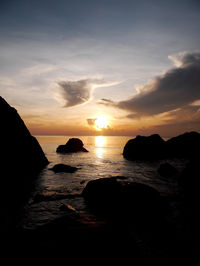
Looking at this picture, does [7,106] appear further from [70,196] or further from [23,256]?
[23,256]

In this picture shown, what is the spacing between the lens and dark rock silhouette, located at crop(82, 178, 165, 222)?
25.0ft

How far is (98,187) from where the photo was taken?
9938 millimetres

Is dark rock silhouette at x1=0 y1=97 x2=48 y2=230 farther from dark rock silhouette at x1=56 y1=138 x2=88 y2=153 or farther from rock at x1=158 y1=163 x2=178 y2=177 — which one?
dark rock silhouette at x1=56 y1=138 x2=88 y2=153

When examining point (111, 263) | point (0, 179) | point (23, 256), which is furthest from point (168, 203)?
point (0, 179)

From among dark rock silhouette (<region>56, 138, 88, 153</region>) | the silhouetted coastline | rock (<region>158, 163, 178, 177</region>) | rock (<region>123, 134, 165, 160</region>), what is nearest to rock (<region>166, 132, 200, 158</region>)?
rock (<region>123, 134, 165, 160</region>)

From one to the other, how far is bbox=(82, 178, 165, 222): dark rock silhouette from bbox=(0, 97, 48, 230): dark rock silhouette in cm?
513

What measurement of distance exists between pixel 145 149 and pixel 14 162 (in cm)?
3526

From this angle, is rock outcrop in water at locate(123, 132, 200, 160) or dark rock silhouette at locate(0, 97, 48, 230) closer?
dark rock silhouette at locate(0, 97, 48, 230)

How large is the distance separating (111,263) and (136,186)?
6.11 meters

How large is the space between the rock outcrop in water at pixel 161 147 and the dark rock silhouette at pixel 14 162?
2765 centimetres

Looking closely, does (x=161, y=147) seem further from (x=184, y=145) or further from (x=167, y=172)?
(x=167, y=172)

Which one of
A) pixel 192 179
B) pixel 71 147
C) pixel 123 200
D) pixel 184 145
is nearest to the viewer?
pixel 123 200

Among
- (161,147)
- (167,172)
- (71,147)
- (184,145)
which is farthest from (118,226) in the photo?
(71,147)

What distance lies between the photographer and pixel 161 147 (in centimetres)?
4284
